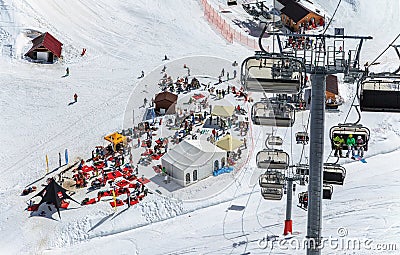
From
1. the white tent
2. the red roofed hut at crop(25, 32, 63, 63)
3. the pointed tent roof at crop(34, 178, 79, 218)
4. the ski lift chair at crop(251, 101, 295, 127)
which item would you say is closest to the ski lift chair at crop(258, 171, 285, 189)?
the ski lift chair at crop(251, 101, 295, 127)

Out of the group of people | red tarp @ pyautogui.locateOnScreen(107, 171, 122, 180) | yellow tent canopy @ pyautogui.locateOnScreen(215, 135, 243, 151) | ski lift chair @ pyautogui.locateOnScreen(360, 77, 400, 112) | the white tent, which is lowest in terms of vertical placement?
red tarp @ pyautogui.locateOnScreen(107, 171, 122, 180)

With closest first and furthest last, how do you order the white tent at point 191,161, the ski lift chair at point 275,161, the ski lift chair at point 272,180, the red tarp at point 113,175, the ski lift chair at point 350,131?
the ski lift chair at point 350,131 → the ski lift chair at point 275,161 → the ski lift chair at point 272,180 → the white tent at point 191,161 → the red tarp at point 113,175

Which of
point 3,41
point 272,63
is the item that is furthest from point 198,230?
point 3,41

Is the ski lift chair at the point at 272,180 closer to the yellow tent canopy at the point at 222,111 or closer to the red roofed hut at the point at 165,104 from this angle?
the yellow tent canopy at the point at 222,111

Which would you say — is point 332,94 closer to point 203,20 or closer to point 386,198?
point 386,198

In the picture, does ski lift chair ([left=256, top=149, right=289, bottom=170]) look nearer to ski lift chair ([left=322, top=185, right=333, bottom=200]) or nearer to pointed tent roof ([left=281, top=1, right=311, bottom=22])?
ski lift chair ([left=322, top=185, right=333, bottom=200])

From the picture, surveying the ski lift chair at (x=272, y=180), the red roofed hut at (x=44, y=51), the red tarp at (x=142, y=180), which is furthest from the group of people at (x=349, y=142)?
the red roofed hut at (x=44, y=51)
